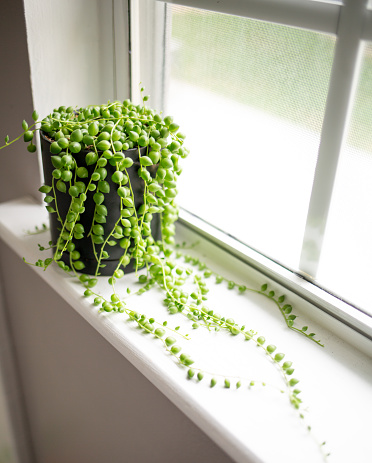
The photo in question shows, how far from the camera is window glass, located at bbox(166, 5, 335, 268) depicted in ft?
2.34

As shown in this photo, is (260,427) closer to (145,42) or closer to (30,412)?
(145,42)

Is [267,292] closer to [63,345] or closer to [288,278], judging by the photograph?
[288,278]

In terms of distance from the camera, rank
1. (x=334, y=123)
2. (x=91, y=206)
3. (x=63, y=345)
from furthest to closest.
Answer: (x=63, y=345), (x=91, y=206), (x=334, y=123)

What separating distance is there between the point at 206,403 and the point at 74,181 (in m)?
0.40

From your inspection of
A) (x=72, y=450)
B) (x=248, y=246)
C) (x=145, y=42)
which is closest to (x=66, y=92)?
(x=145, y=42)

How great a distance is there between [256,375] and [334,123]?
394mm

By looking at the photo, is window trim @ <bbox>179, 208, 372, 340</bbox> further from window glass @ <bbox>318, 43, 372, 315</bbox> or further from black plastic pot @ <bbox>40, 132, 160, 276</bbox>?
black plastic pot @ <bbox>40, 132, 160, 276</bbox>

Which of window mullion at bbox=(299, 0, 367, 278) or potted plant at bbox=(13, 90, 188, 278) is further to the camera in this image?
potted plant at bbox=(13, 90, 188, 278)

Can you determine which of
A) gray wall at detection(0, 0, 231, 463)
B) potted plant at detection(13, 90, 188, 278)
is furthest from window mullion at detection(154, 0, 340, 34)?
gray wall at detection(0, 0, 231, 463)

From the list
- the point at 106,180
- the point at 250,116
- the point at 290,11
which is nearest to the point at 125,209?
the point at 106,180

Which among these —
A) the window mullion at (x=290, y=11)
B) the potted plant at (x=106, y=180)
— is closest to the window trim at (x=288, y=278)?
the potted plant at (x=106, y=180)

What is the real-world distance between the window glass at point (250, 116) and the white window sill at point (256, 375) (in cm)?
12

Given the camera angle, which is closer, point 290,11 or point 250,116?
point 290,11

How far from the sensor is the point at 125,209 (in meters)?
0.75
